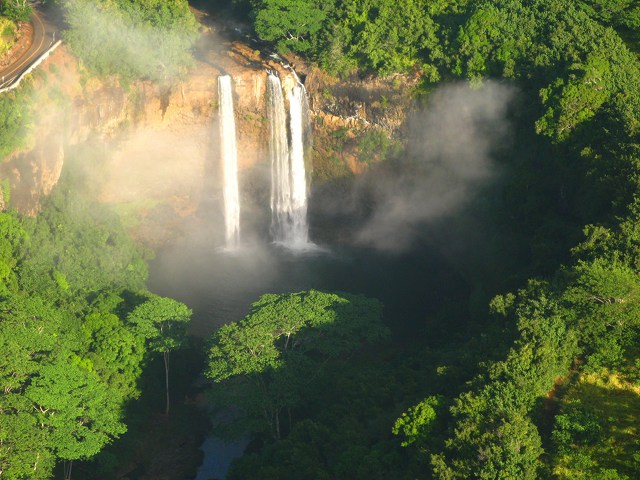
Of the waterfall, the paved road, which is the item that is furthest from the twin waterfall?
the paved road

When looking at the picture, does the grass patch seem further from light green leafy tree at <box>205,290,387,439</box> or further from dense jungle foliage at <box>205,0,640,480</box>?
light green leafy tree at <box>205,290,387,439</box>

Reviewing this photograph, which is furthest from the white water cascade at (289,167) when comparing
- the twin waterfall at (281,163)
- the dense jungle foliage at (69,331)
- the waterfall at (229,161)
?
the dense jungle foliage at (69,331)

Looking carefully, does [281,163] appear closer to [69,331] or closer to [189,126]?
[189,126]

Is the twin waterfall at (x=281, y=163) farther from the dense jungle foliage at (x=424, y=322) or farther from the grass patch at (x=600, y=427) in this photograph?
the grass patch at (x=600, y=427)

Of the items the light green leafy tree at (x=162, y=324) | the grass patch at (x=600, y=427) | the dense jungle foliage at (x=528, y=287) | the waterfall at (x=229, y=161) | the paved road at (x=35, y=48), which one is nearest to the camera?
the grass patch at (x=600, y=427)

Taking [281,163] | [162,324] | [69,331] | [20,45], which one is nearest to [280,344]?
[162,324]

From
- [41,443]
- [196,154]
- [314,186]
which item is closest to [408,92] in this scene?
[314,186]

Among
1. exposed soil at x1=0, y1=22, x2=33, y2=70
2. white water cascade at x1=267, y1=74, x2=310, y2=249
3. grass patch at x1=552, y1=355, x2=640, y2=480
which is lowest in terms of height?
grass patch at x1=552, y1=355, x2=640, y2=480
